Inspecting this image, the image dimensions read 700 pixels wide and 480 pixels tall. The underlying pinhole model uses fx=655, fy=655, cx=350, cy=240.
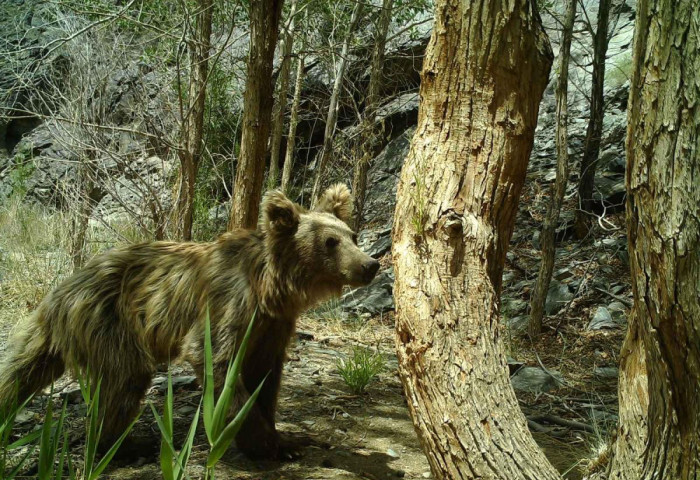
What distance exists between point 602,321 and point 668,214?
6.34 meters

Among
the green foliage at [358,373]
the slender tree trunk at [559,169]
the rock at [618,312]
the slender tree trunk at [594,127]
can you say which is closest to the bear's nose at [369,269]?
the green foliage at [358,373]

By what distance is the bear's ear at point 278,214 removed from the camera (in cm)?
502

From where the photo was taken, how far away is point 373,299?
9.86 m

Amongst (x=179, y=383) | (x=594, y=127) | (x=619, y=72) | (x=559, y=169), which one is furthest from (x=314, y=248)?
(x=619, y=72)

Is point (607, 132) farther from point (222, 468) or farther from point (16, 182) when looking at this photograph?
point (16, 182)

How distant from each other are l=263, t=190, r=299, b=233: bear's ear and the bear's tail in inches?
72.8

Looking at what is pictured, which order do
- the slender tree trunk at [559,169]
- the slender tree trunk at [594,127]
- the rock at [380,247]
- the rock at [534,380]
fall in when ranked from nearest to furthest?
the rock at [534,380]
the slender tree trunk at [559,169]
the slender tree trunk at [594,127]
the rock at [380,247]

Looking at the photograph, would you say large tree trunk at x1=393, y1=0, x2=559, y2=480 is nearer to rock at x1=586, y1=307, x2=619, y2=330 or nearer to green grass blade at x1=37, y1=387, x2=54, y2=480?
green grass blade at x1=37, y1=387, x2=54, y2=480

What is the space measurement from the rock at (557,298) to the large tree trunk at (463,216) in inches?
235

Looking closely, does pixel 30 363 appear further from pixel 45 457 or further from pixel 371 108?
pixel 371 108

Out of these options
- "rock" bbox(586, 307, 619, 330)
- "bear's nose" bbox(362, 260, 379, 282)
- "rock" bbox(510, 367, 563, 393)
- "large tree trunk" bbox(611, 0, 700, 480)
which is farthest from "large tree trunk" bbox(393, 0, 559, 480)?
"rock" bbox(586, 307, 619, 330)

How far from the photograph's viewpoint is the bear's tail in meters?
4.75

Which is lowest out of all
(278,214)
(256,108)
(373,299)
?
(373,299)

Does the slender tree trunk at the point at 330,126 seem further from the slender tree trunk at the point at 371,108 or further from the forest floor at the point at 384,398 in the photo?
the forest floor at the point at 384,398
